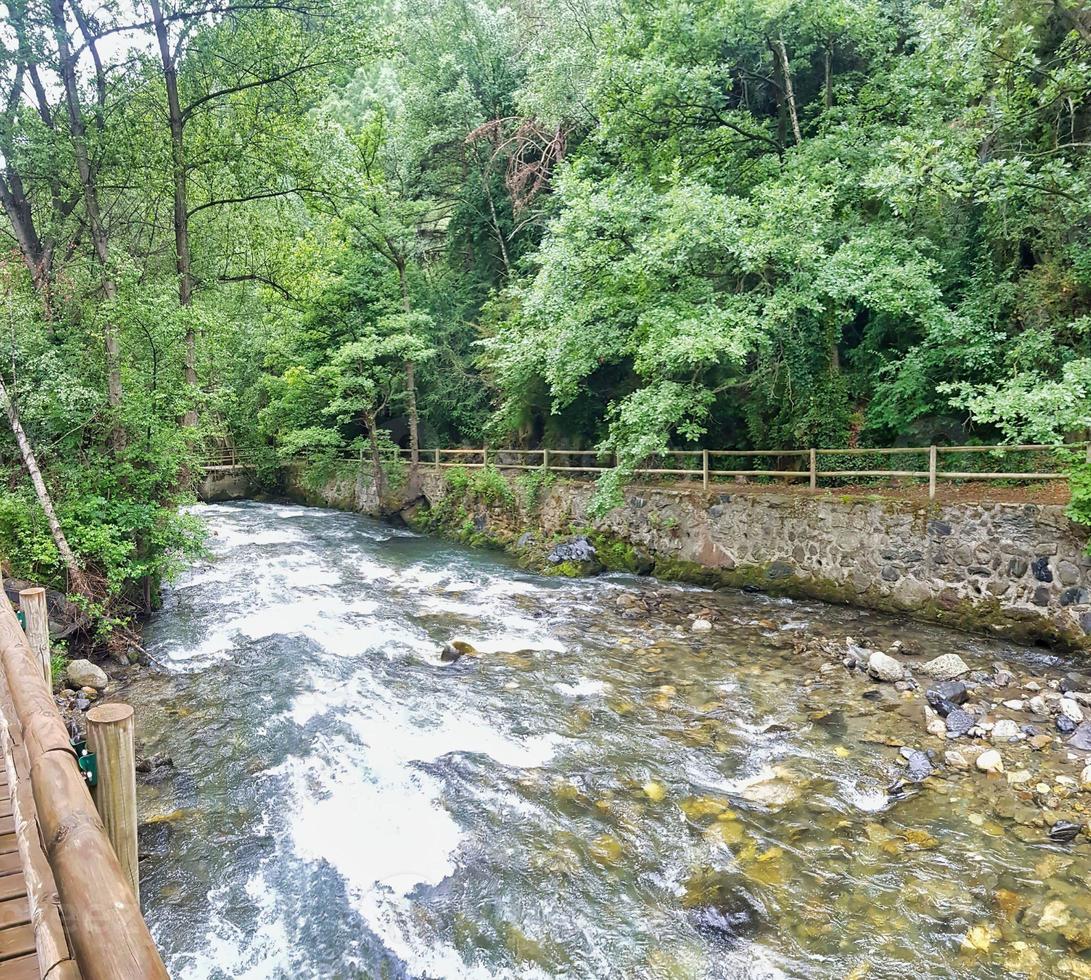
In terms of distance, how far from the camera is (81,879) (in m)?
1.53

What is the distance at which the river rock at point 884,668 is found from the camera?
764cm

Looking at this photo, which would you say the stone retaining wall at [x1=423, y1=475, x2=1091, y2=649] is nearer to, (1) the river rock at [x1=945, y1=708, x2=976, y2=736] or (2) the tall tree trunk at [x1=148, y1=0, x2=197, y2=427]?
(1) the river rock at [x1=945, y1=708, x2=976, y2=736]

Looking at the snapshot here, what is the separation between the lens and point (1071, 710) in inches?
256

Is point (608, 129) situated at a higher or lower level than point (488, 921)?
higher

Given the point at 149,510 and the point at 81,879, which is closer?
the point at 81,879

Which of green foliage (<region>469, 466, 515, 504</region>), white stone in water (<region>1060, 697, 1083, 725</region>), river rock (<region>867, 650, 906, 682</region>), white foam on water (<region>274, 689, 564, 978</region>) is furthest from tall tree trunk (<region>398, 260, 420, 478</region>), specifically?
white stone in water (<region>1060, 697, 1083, 725</region>)

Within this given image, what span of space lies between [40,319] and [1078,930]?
1320 centimetres

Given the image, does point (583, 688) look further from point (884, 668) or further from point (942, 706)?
point (942, 706)

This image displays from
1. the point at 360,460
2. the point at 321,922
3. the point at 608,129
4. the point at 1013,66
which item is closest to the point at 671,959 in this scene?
the point at 321,922

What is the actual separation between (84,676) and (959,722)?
33.2 ft

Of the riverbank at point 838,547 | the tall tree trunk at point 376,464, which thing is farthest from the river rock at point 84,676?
the tall tree trunk at point 376,464

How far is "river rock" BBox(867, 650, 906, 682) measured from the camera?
25.1 ft

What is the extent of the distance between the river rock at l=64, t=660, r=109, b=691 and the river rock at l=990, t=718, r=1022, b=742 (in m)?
10.1

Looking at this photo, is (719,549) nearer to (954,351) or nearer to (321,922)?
(954,351)
